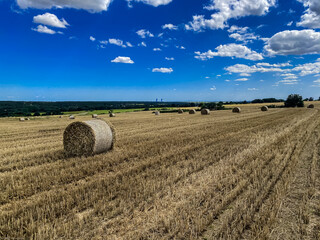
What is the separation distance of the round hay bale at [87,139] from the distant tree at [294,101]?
59161 mm

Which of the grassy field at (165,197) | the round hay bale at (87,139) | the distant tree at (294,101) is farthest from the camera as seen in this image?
the distant tree at (294,101)

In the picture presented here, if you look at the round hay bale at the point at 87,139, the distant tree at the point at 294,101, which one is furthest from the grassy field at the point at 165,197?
the distant tree at the point at 294,101

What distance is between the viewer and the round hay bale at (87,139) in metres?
7.59

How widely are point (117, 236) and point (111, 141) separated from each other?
5766mm

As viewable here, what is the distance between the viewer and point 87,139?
764 cm

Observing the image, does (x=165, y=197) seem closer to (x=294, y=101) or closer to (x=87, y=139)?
(x=87, y=139)

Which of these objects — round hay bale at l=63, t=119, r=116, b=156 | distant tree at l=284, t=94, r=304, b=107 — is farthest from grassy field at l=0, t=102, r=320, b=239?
distant tree at l=284, t=94, r=304, b=107

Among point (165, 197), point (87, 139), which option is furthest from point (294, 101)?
point (165, 197)

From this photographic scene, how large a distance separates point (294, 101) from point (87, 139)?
200 feet

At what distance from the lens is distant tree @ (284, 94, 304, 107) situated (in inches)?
2054

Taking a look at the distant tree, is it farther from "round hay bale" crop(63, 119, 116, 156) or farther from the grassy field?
"round hay bale" crop(63, 119, 116, 156)

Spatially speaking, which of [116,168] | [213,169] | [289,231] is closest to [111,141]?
[116,168]

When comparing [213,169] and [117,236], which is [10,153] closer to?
[117,236]

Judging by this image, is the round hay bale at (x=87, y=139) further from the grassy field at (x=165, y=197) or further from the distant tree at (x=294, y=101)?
the distant tree at (x=294, y=101)
